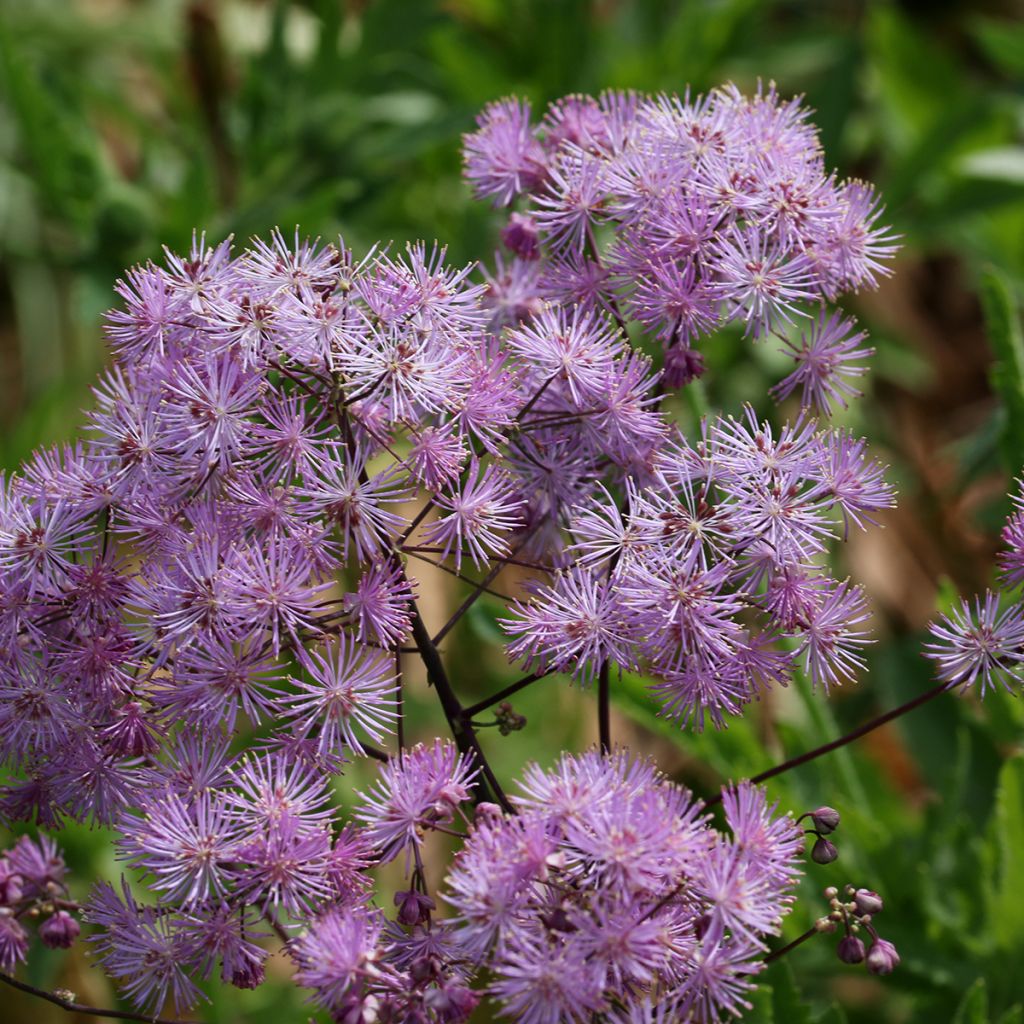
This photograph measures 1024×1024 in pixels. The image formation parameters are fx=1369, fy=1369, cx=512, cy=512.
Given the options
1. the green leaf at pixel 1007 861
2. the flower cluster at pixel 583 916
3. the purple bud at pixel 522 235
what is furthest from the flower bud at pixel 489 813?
the green leaf at pixel 1007 861

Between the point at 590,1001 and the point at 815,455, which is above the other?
the point at 815,455

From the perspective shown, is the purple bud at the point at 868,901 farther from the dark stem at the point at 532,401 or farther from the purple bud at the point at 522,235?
the purple bud at the point at 522,235

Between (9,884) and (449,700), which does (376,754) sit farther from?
(9,884)

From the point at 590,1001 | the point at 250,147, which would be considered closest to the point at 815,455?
the point at 590,1001

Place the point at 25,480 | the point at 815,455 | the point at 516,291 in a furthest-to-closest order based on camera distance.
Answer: the point at 516,291
the point at 25,480
the point at 815,455

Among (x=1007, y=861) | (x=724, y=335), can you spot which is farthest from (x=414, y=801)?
(x=724, y=335)

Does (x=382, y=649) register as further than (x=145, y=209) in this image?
No


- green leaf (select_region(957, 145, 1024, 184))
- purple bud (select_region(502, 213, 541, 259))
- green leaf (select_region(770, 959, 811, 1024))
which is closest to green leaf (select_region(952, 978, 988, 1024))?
green leaf (select_region(770, 959, 811, 1024))

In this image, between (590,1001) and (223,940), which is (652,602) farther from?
(223,940)
